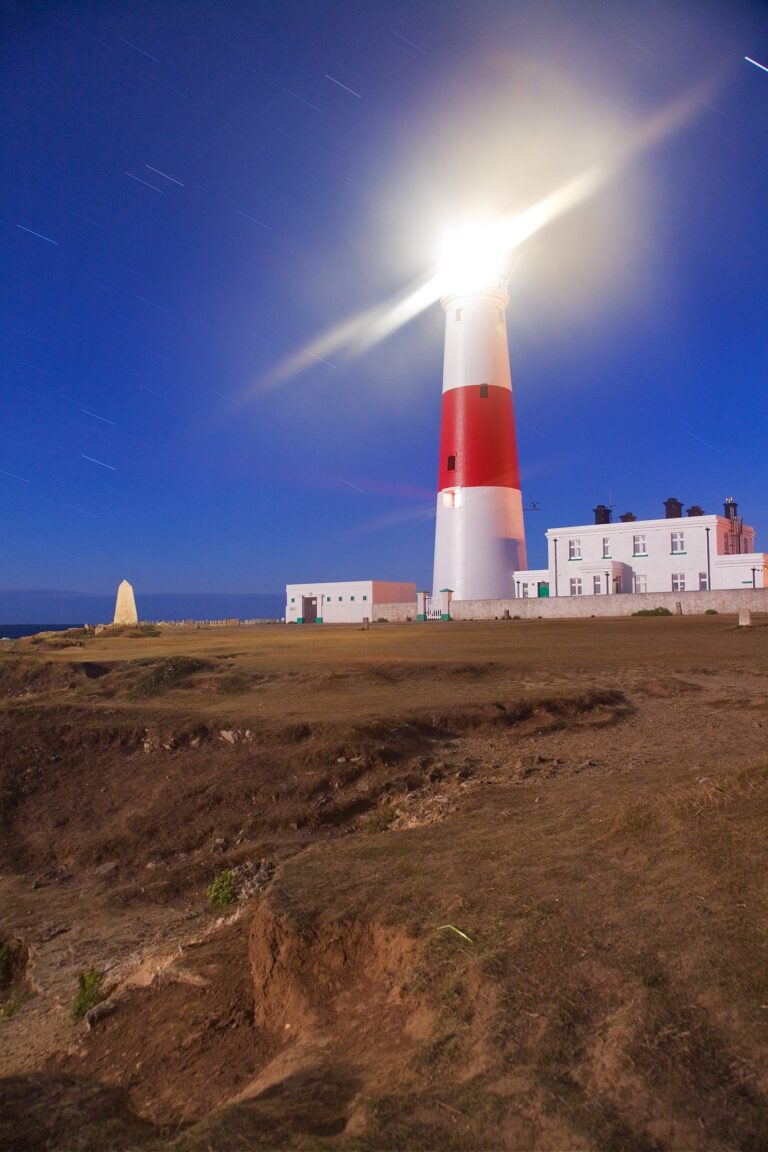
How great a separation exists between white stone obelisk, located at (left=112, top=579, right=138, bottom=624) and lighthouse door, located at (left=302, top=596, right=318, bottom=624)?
11.5 m

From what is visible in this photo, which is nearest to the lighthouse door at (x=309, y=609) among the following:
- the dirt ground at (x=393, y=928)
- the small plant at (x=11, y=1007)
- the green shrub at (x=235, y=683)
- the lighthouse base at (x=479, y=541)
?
the lighthouse base at (x=479, y=541)

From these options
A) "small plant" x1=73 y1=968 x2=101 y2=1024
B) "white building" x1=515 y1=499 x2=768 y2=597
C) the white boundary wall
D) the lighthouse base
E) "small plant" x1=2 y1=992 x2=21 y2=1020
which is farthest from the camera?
"white building" x1=515 y1=499 x2=768 y2=597

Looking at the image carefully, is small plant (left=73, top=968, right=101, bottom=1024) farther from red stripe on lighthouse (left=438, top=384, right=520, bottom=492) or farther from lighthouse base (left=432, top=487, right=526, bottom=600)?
red stripe on lighthouse (left=438, top=384, right=520, bottom=492)

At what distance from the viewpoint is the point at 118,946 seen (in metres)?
6.89

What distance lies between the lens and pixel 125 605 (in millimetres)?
45812

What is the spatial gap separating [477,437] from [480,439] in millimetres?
190

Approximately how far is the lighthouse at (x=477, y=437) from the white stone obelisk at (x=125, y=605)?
1909 cm

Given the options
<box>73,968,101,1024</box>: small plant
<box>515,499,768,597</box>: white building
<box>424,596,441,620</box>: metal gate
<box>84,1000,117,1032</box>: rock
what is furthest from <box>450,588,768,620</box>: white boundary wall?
<box>84,1000,117,1032</box>: rock

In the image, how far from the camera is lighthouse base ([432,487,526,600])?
3988 centimetres

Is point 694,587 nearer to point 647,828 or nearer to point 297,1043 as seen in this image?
point 647,828

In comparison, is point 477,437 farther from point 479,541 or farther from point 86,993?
point 86,993

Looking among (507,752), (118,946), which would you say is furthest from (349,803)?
(118,946)

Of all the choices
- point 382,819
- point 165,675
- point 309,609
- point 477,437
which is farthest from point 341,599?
point 382,819

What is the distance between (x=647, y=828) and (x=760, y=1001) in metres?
2.37
